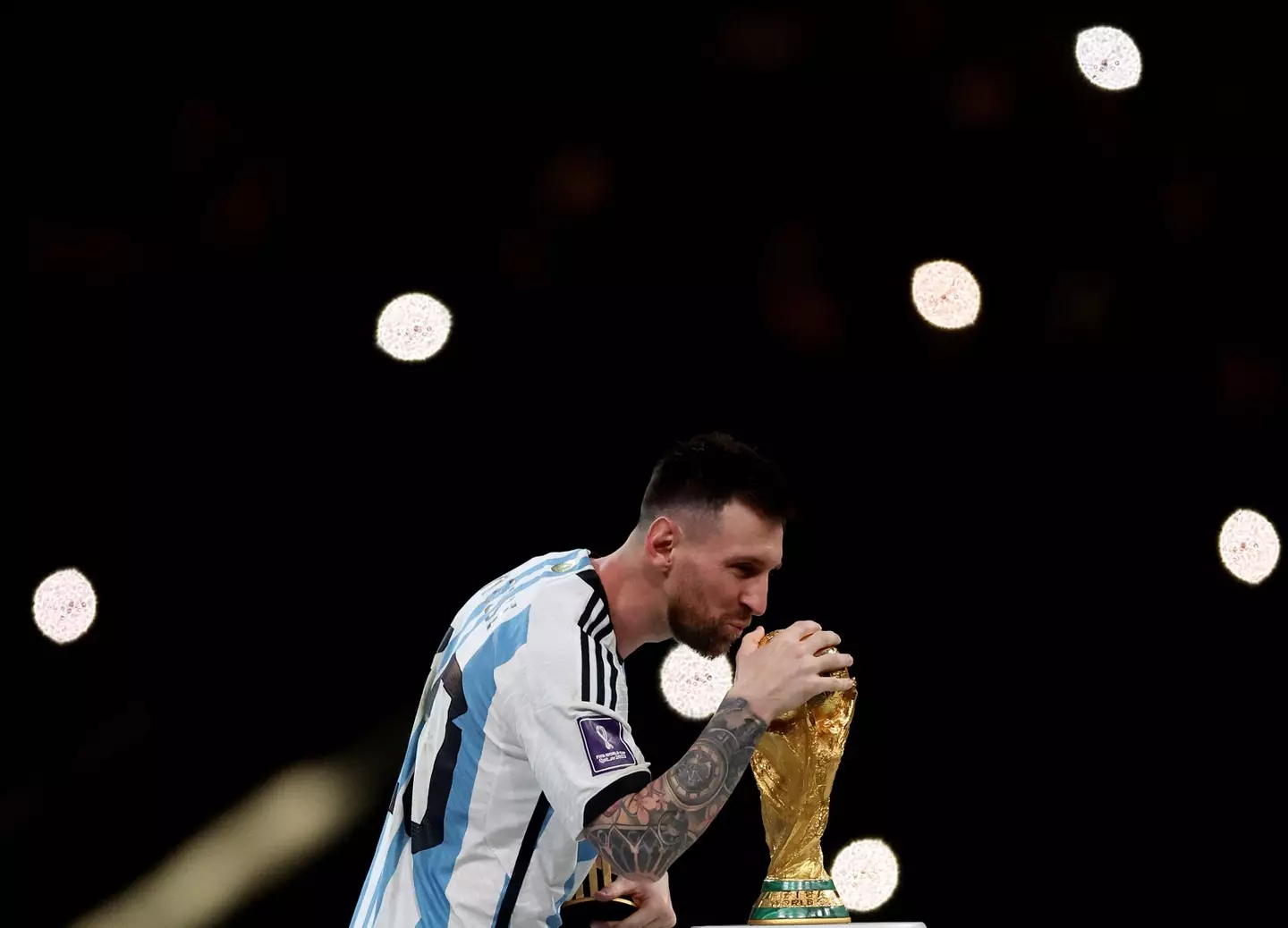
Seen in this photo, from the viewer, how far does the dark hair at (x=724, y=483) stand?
5.50 ft

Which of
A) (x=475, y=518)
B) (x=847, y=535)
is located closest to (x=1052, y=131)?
(x=847, y=535)

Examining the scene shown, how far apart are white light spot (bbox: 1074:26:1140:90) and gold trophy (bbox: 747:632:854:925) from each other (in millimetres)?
1667

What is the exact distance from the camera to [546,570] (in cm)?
168

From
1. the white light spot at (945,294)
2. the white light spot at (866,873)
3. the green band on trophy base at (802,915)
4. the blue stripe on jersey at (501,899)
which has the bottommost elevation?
the white light spot at (866,873)

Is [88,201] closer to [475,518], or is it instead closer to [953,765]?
[475,518]

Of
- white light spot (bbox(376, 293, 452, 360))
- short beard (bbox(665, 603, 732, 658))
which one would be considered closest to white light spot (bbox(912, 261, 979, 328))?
white light spot (bbox(376, 293, 452, 360))

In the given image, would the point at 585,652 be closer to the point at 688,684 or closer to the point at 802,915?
the point at 802,915

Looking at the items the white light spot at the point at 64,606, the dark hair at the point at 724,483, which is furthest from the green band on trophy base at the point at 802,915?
the white light spot at the point at 64,606

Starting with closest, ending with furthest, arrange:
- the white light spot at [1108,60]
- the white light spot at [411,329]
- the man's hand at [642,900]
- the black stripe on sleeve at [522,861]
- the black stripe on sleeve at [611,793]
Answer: the black stripe on sleeve at [611,793]
the black stripe on sleeve at [522,861]
the man's hand at [642,900]
the white light spot at [411,329]
the white light spot at [1108,60]

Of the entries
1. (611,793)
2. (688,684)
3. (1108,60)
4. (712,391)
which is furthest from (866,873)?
(1108,60)

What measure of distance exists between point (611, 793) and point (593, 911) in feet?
0.88

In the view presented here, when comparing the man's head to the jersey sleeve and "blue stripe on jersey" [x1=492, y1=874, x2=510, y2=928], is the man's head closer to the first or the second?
the jersey sleeve

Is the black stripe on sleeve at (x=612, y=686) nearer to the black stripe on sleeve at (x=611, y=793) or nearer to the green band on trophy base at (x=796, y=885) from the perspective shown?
the black stripe on sleeve at (x=611, y=793)

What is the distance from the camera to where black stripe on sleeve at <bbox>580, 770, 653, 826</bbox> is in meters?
1.40
